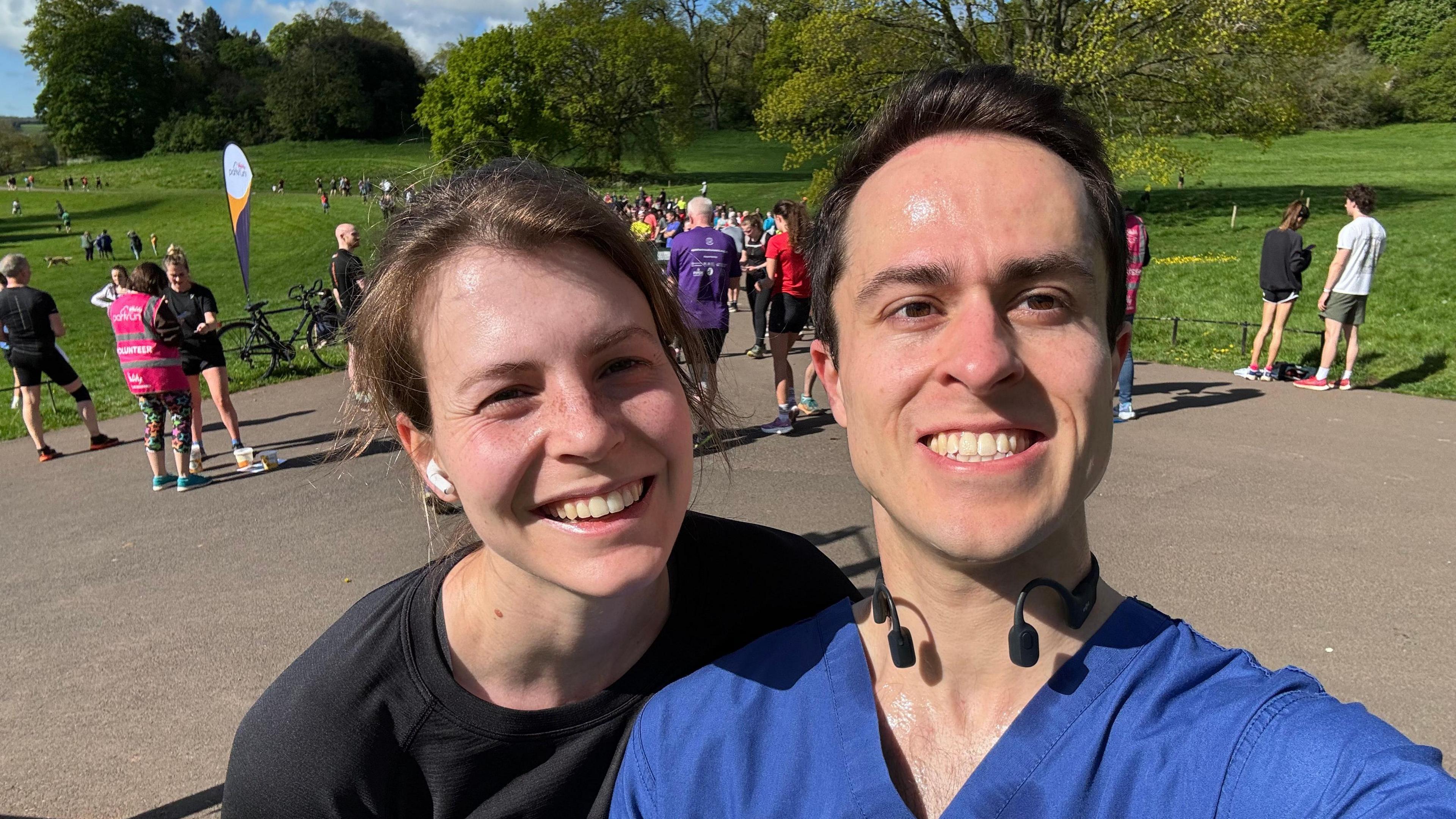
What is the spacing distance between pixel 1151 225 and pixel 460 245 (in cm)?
2913

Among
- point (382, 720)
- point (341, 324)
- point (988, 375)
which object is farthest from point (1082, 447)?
point (341, 324)

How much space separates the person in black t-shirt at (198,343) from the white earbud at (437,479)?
7816 millimetres

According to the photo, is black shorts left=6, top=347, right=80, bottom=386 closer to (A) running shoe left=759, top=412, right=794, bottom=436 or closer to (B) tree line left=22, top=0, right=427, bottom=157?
(A) running shoe left=759, top=412, right=794, bottom=436

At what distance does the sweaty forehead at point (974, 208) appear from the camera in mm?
1394

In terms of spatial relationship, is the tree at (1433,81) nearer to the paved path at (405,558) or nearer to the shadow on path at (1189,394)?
the shadow on path at (1189,394)

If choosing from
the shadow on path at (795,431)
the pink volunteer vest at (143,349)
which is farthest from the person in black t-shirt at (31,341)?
the shadow on path at (795,431)

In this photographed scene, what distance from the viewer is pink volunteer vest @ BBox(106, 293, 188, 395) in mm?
7875

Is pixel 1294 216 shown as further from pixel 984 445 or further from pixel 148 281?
pixel 148 281

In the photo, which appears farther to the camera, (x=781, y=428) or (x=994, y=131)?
(x=781, y=428)

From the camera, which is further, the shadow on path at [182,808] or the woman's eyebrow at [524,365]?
the shadow on path at [182,808]

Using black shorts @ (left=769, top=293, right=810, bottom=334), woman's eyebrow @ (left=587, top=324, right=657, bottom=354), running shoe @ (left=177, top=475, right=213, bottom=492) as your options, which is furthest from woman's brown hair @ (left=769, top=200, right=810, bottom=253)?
woman's eyebrow @ (left=587, top=324, right=657, bottom=354)

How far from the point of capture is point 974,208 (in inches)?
56.0

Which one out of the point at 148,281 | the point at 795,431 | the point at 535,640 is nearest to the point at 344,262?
the point at 148,281

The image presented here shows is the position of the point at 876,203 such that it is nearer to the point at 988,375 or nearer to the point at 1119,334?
the point at 988,375
